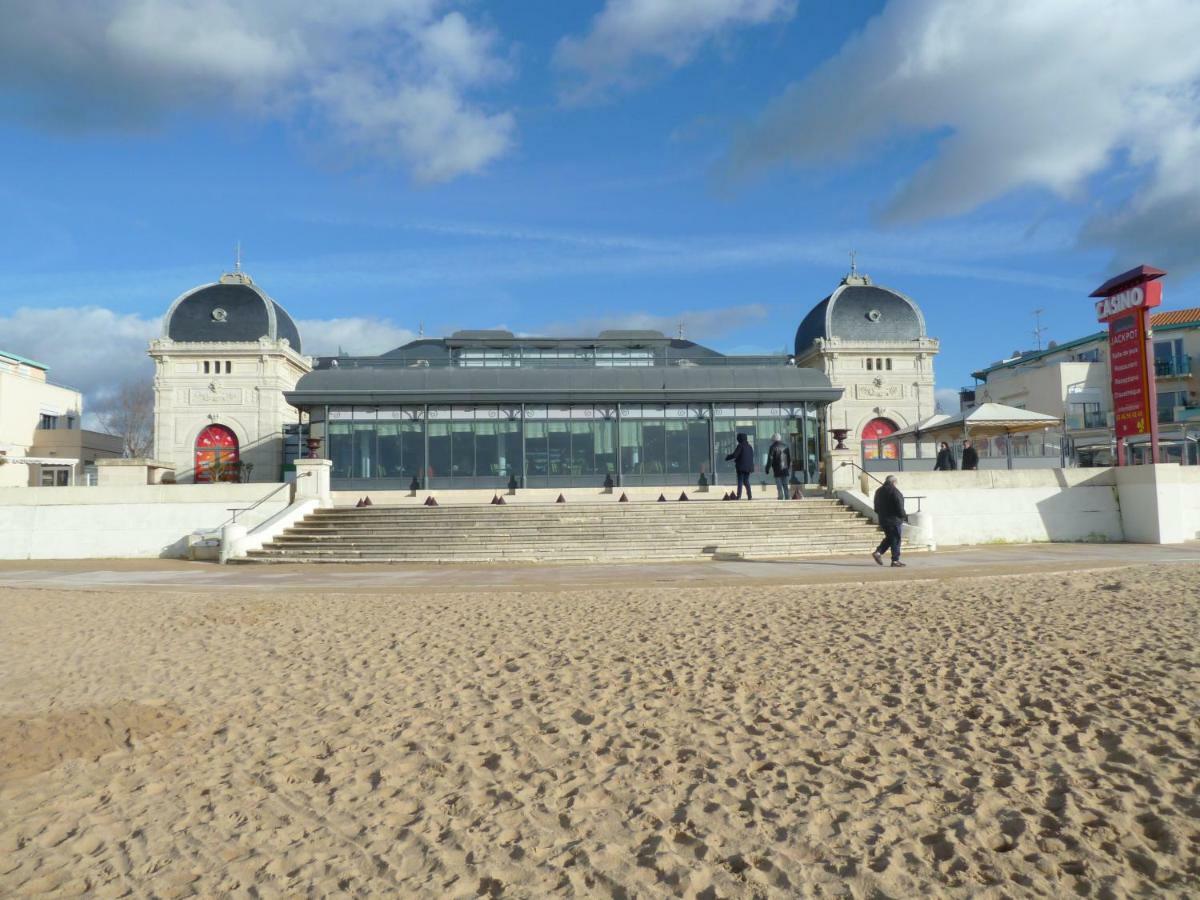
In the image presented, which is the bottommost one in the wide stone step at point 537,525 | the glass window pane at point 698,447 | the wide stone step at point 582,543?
the wide stone step at point 582,543

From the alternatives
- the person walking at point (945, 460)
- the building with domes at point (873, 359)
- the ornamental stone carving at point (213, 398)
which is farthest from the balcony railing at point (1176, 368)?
the ornamental stone carving at point (213, 398)

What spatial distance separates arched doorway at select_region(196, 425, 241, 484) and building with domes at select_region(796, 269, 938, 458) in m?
32.6

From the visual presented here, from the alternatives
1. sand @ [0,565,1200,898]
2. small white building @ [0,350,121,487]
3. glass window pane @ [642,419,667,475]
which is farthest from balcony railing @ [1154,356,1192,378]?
small white building @ [0,350,121,487]

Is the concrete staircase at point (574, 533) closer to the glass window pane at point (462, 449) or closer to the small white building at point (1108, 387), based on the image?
the glass window pane at point (462, 449)

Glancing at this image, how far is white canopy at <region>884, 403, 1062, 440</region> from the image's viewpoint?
24281 millimetres

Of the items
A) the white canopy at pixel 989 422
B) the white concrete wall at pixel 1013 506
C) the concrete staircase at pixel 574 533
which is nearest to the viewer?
the concrete staircase at pixel 574 533

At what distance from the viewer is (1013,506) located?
21172 millimetres

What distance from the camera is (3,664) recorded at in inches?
311

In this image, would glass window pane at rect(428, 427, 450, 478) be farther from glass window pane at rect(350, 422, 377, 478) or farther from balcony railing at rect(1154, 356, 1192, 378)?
balcony railing at rect(1154, 356, 1192, 378)

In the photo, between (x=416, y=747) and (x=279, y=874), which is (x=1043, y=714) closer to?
(x=416, y=747)

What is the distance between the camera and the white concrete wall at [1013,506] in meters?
20.9

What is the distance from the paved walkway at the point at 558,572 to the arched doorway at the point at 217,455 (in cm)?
2426

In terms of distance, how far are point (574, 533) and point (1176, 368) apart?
47.1 metres

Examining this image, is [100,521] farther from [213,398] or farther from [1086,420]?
[1086,420]
